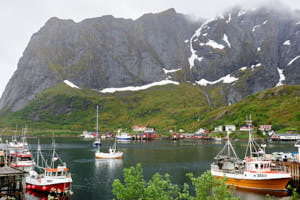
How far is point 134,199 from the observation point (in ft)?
73.2

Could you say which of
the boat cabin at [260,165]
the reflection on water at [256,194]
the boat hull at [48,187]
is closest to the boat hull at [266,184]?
the reflection on water at [256,194]

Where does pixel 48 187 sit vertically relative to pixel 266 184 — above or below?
above

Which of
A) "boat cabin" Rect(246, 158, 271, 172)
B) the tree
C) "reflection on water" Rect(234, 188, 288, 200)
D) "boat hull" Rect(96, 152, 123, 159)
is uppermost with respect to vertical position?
the tree

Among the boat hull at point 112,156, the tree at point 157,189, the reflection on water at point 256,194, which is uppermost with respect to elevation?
the tree at point 157,189

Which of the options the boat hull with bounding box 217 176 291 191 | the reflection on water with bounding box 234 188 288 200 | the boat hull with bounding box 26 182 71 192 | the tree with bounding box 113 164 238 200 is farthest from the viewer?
the boat hull with bounding box 217 176 291 191

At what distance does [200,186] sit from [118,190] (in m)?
6.25

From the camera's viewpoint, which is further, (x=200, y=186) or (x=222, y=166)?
(x=222, y=166)

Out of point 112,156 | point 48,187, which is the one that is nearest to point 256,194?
point 48,187

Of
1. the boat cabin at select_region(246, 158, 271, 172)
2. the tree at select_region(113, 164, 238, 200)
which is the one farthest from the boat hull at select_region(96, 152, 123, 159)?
the tree at select_region(113, 164, 238, 200)

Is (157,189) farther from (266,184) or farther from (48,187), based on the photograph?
(266,184)

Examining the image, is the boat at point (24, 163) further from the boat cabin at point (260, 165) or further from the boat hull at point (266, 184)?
the boat cabin at point (260, 165)

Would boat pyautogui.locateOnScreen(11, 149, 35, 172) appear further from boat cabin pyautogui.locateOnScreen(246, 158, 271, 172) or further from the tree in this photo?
the tree

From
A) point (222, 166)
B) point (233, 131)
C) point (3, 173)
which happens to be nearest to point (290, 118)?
point (233, 131)

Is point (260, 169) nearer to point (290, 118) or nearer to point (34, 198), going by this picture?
point (34, 198)
